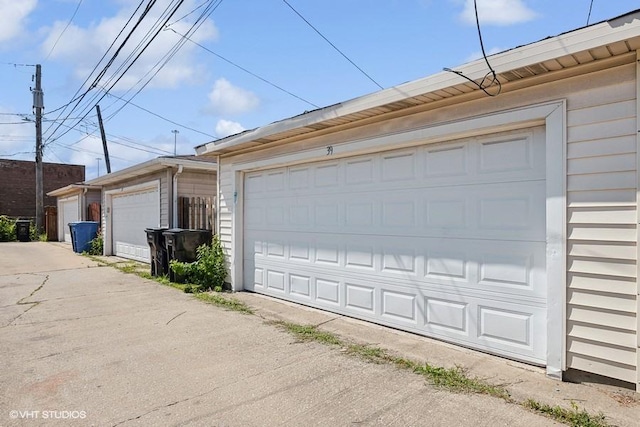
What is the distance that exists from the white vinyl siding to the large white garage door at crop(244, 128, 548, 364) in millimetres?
312

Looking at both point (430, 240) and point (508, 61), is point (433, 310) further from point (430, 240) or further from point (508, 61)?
point (508, 61)

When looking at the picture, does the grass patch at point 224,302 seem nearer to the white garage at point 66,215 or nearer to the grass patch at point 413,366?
the grass patch at point 413,366

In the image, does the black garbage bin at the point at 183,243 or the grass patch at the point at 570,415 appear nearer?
the grass patch at the point at 570,415

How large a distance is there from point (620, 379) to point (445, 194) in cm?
220

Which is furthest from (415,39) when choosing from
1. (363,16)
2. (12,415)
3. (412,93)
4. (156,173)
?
(156,173)

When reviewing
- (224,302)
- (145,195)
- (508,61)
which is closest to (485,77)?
(508,61)

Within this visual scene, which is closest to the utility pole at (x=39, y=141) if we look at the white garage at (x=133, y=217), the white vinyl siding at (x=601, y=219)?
the white garage at (x=133, y=217)

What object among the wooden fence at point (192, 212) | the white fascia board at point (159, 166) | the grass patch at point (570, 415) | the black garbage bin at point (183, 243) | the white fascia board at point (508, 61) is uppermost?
the white fascia board at point (508, 61)

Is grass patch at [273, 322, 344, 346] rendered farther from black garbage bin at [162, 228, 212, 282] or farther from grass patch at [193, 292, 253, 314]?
black garbage bin at [162, 228, 212, 282]

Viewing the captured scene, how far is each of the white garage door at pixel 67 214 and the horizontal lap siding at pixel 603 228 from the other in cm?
2000

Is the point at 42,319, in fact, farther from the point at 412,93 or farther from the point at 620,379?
the point at 620,379

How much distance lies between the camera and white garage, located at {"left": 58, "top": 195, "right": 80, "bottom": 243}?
19.7 meters

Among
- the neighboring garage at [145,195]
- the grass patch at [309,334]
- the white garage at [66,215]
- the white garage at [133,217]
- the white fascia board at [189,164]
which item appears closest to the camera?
the grass patch at [309,334]

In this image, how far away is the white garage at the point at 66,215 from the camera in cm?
1969
